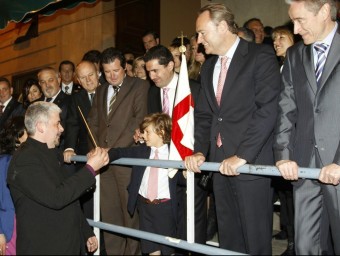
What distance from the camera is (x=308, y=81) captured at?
10.8 feet

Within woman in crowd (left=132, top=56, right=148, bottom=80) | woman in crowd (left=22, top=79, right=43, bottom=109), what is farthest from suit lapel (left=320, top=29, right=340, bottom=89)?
woman in crowd (left=22, top=79, right=43, bottom=109)

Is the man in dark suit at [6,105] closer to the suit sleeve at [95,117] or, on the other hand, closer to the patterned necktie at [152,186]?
the suit sleeve at [95,117]

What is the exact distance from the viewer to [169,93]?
191 inches

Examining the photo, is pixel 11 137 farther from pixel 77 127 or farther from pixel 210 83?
pixel 210 83

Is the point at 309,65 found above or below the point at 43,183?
above

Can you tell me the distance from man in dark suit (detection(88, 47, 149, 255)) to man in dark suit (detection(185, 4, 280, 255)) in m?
1.23

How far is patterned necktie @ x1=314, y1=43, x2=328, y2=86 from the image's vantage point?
3.29 meters

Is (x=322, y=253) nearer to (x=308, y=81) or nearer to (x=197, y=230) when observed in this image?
(x=308, y=81)

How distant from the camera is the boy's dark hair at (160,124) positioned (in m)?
4.39

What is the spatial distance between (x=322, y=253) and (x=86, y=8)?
8.57 metres

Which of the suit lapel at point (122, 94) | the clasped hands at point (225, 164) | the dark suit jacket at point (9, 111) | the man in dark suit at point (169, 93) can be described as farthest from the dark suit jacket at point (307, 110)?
the dark suit jacket at point (9, 111)

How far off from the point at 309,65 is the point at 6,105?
535cm

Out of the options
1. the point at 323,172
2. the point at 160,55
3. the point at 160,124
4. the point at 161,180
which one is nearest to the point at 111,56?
the point at 160,55

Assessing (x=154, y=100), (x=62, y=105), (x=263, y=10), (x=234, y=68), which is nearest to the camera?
(x=234, y=68)
